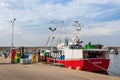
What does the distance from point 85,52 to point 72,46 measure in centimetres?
259

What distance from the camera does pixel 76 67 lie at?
3400 centimetres

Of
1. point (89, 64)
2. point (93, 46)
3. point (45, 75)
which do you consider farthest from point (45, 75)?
point (93, 46)

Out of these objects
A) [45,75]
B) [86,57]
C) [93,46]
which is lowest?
[45,75]

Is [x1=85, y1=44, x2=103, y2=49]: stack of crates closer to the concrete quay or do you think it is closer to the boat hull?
the boat hull

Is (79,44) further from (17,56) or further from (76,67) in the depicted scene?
(17,56)

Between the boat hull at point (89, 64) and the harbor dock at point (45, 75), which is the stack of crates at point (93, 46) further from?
the harbor dock at point (45, 75)

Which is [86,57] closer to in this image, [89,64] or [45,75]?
[89,64]

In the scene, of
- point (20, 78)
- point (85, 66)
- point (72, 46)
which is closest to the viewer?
Answer: point (20, 78)

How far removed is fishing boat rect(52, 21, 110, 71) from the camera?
1314 inches

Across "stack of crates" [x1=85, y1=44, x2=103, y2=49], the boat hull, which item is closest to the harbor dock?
the boat hull

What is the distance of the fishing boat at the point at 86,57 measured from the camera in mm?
33375

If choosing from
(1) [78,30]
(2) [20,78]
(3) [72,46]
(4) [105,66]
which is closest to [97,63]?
(4) [105,66]

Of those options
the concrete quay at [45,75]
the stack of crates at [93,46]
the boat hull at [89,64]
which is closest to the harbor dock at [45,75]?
the concrete quay at [45,75]

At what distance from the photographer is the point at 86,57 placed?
3391 cm
